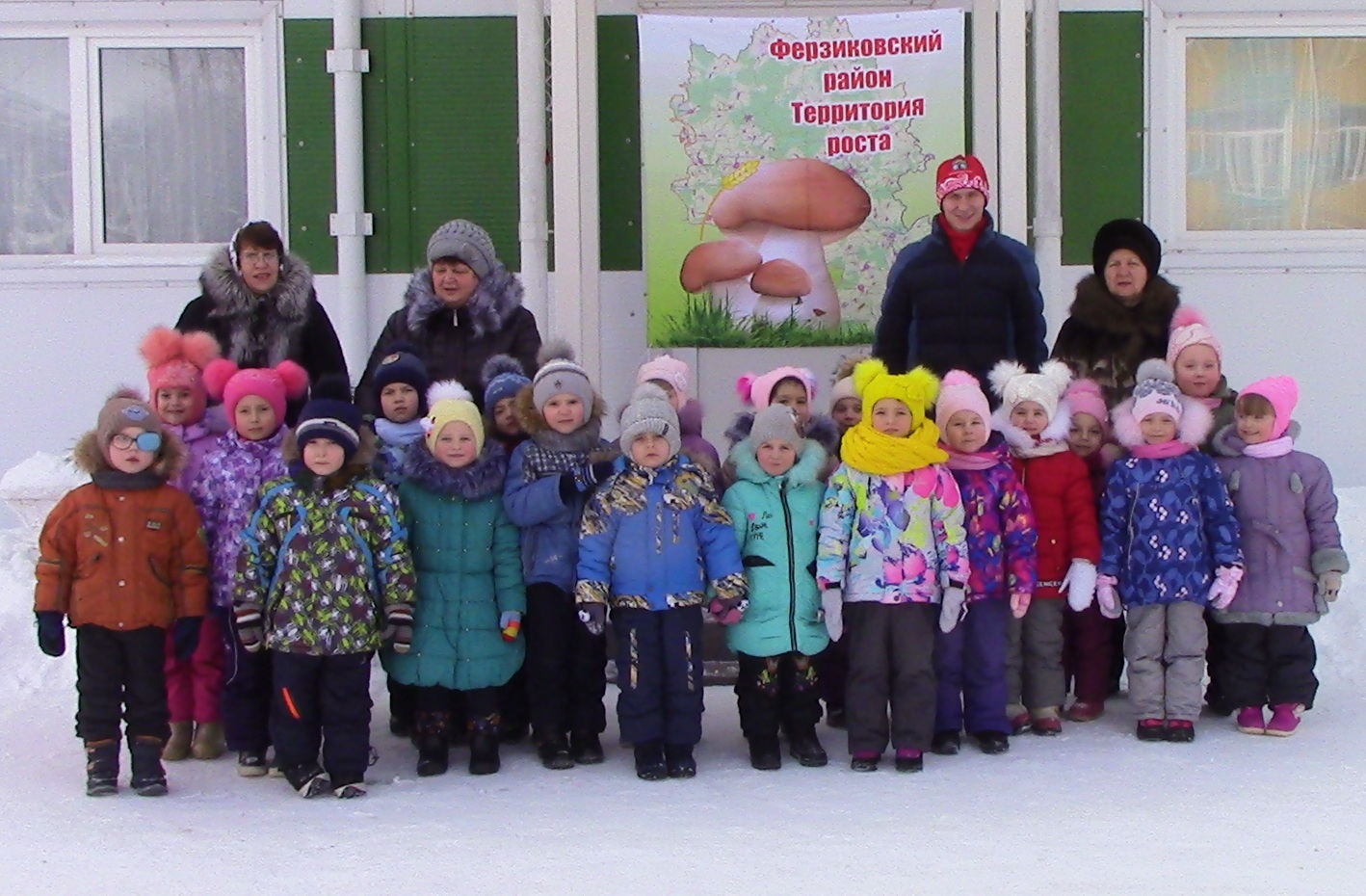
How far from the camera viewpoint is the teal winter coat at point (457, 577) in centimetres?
450

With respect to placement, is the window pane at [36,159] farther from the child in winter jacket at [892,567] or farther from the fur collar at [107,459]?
the child in winter jacket at [892,567]

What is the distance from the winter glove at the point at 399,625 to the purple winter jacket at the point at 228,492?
0.55 metres

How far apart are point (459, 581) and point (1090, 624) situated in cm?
214

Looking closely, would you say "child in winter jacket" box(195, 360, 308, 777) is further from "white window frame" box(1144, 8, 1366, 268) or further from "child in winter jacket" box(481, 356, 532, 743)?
"white window frame" box(1144, 8, 1366, 268)

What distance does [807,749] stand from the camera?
460cm

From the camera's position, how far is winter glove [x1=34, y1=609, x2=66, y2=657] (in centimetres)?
425

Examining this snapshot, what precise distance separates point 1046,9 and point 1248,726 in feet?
11.3

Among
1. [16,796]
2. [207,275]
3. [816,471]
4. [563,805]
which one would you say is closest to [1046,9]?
[816,471]

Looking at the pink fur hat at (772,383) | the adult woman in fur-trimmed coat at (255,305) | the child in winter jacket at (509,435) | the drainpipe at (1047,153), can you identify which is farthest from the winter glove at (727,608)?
the drainpipe at (1047,153)

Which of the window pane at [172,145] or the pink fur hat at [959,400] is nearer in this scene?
the pink fur hat at [959,400]

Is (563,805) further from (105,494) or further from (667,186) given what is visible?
(667,186)

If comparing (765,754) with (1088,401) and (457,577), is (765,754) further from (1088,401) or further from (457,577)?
(1088,401)

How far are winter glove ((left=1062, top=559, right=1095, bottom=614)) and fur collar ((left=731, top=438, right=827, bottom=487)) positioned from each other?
891mm

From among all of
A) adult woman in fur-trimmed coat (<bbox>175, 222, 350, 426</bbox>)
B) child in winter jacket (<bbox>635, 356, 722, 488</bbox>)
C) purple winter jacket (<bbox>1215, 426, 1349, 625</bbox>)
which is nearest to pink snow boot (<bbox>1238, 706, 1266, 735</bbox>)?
purple winter jacket (<bbox>1215, 426, 1349, 625</bbox>)
